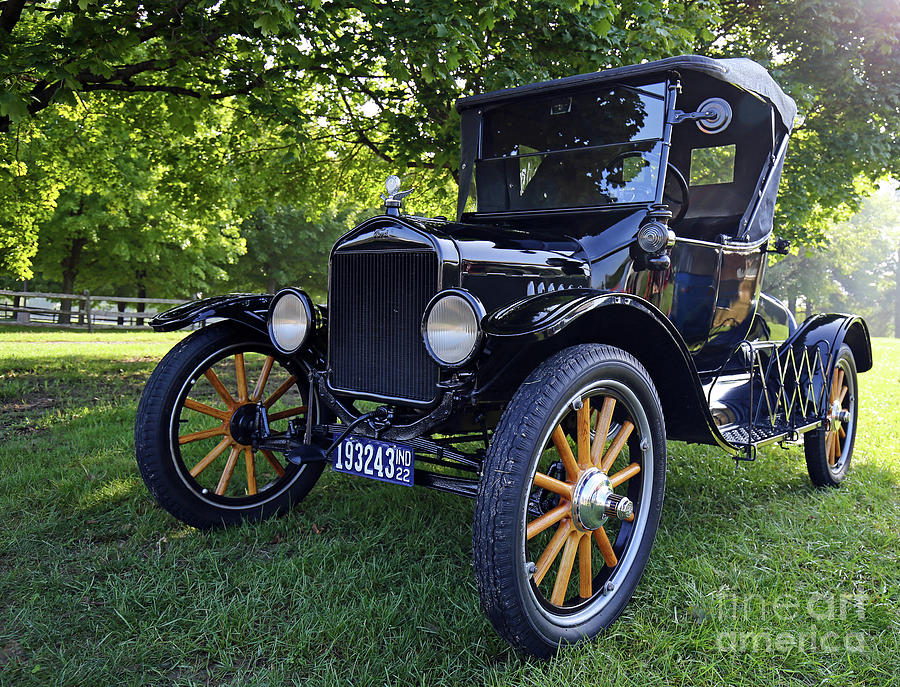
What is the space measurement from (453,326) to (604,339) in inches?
30.9

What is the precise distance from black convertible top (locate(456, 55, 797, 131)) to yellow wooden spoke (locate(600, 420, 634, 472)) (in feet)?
6.00

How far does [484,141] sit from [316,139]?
6.10m

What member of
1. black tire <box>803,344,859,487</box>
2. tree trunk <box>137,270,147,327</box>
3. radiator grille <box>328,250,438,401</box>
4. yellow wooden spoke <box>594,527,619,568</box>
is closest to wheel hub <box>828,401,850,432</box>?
black tire <box>803,344,859,487</box>

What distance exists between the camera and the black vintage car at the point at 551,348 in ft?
8.23

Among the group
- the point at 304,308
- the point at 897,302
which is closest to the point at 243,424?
the point at 304,308

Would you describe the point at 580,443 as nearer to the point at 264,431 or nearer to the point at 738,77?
the point at 264,431

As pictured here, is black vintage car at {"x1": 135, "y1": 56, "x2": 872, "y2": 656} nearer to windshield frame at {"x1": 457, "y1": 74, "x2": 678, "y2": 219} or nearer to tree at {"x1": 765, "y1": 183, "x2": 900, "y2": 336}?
windshield frame at {"x1": 457, "y1": 74, "x2": 678, "y2": 219}

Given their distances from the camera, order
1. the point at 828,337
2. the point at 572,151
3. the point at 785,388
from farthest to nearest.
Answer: the point at 828,337 → the point at 785,388 → the point at 572,151

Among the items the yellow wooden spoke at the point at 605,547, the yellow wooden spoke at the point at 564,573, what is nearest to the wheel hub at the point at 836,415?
the yellow wooden spoke at the point at 605,547

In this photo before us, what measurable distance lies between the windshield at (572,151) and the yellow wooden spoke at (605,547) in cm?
178

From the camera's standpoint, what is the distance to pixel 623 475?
275 cm

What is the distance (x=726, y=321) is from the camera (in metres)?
4.27

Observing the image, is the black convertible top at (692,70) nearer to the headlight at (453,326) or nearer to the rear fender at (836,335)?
the rear fender at (836,335)

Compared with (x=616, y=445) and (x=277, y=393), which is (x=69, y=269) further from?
(x=616, y=445)
